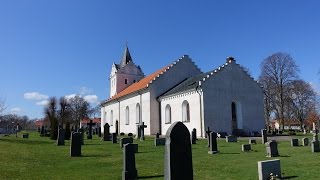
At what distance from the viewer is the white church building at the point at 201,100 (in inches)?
Answer: 1292

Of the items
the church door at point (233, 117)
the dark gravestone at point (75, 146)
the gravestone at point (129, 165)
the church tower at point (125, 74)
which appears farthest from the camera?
the church tower at point (125, 74)

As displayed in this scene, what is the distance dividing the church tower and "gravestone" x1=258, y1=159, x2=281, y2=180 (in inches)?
2027

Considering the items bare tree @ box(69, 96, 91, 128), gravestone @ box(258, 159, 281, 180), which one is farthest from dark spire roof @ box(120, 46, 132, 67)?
gravestone @ box(258, 159, 281, 180)

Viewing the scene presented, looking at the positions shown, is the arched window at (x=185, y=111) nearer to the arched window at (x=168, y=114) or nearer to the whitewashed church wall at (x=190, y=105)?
the whitewashed church wall at (x=190, y=105)

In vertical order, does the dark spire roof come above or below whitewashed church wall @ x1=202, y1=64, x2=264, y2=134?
above

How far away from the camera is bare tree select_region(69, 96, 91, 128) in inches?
3399

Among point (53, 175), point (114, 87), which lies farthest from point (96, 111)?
point (53, 175)

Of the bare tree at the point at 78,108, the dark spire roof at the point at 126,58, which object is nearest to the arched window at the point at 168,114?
the dark spire roof at the point at 126,58

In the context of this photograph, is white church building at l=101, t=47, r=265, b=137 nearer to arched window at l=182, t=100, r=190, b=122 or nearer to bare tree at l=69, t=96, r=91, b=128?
arched window at l=182, t=100, r=190, b=122

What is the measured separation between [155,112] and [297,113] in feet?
98.0

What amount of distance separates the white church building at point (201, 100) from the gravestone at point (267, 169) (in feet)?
73.4

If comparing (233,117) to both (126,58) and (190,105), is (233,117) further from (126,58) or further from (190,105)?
(126,58)

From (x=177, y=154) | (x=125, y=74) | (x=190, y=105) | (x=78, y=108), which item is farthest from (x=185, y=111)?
(x=78, y=108)

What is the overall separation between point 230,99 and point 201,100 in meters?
3.77
